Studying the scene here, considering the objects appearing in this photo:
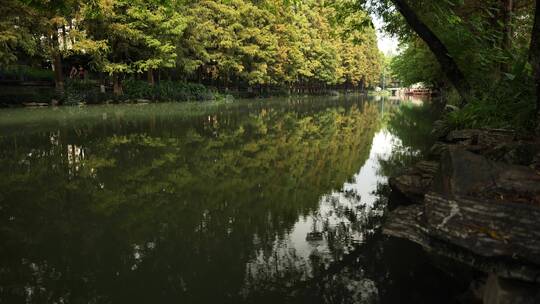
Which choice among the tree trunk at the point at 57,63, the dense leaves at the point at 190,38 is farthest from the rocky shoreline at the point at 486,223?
the tree trunk at the point at 57,63

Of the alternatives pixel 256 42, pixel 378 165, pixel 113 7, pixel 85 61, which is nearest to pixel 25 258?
pixel 378 165

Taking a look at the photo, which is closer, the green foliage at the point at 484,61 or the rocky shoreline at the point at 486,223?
the rocky shoreline at the point at 486,223

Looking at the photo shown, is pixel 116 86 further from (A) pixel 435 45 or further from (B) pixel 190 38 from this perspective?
(A) pixel 435 45

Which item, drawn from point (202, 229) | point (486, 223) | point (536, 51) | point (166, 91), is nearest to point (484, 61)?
point (536, 51)

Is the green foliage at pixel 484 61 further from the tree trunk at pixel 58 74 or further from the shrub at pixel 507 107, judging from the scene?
the tree trunk at pixel 58 74

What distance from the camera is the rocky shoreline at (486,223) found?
7.81ft

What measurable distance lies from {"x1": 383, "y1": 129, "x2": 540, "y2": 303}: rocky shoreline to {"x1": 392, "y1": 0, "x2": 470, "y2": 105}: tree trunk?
200 inches

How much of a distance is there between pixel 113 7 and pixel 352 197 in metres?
26.4

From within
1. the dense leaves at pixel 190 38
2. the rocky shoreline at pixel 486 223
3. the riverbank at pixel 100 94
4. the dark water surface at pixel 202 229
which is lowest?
the dark water surface at pixel 202 229

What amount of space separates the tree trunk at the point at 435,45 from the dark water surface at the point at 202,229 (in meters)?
1.93

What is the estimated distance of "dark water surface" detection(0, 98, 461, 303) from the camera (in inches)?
134

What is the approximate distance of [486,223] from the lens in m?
2.61

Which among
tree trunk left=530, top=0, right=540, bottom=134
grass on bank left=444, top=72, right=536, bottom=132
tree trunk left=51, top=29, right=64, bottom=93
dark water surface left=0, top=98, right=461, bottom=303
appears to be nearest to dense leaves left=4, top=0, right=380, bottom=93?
tree trunk left=51, top=29, right=64, bottom=93

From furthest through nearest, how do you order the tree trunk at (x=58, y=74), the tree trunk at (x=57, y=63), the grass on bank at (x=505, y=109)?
the tree trunk at (x=58, y=74) < the tree trunk at (x=57, y=63) < the grass on bank at (x=505, y=109)
